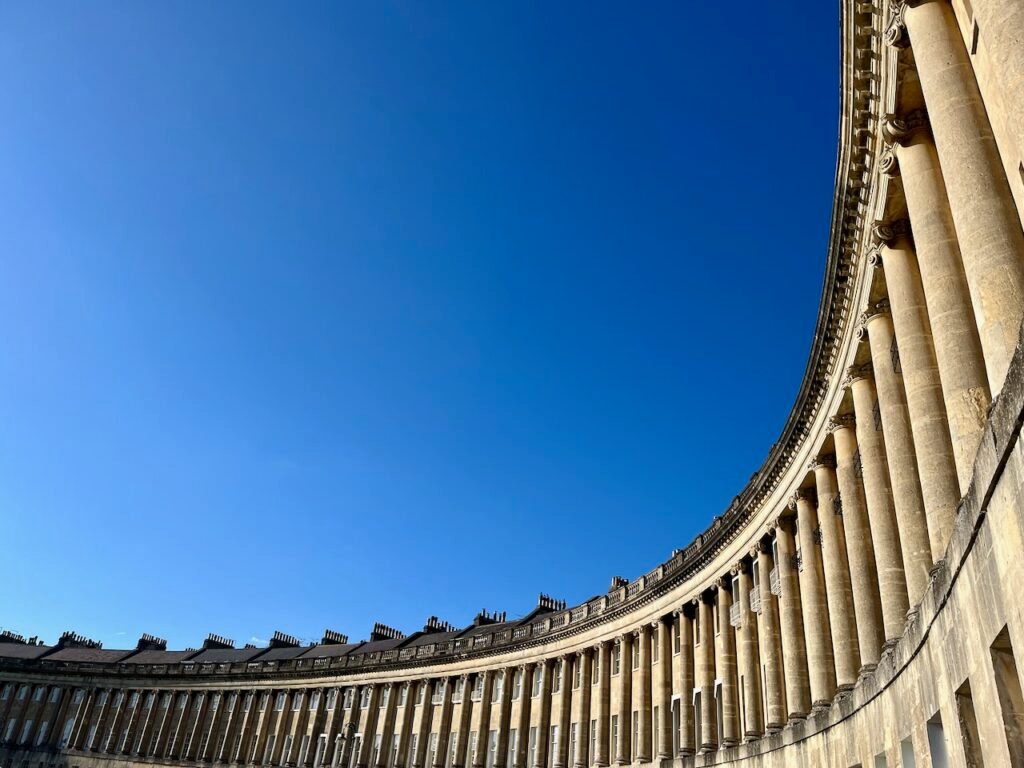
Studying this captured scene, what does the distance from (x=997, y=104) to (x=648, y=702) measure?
1493 inches

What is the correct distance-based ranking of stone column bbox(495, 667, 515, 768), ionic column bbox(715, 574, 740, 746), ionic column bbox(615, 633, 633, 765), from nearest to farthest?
ionic column bbox(715, 574, 740, 746) → ionic column bbox(615, 633, 633, 765) → stone column bbox(495, 667, 515, 768)

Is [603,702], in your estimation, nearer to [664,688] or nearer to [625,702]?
[625,702]

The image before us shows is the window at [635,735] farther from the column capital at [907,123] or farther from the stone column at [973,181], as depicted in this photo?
the stone column at [973,181]

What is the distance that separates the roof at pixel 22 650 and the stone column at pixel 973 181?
109 meters

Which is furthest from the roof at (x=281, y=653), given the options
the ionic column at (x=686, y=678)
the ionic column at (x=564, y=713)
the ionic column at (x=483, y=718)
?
the ionic column at (x=686, y=678)

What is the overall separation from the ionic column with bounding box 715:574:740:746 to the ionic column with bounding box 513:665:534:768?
20366 mm

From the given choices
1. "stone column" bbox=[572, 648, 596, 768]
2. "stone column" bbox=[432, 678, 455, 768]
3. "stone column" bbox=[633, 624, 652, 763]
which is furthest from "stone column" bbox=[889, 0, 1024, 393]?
"stone column" bbox=[432, 678, 455, 768]

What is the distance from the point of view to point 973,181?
13.2 meters

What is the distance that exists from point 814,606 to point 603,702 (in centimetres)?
2297

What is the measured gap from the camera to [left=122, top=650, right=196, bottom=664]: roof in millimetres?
90562

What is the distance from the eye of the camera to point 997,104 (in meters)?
12.6

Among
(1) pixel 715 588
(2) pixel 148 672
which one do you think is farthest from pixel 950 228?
(2) pixel 148 672

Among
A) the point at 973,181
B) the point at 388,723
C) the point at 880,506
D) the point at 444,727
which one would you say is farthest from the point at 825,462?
the point at 388,723

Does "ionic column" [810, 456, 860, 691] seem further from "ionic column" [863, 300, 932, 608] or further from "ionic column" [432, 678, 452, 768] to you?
"ionic column" [432, 678, 452, 768]
